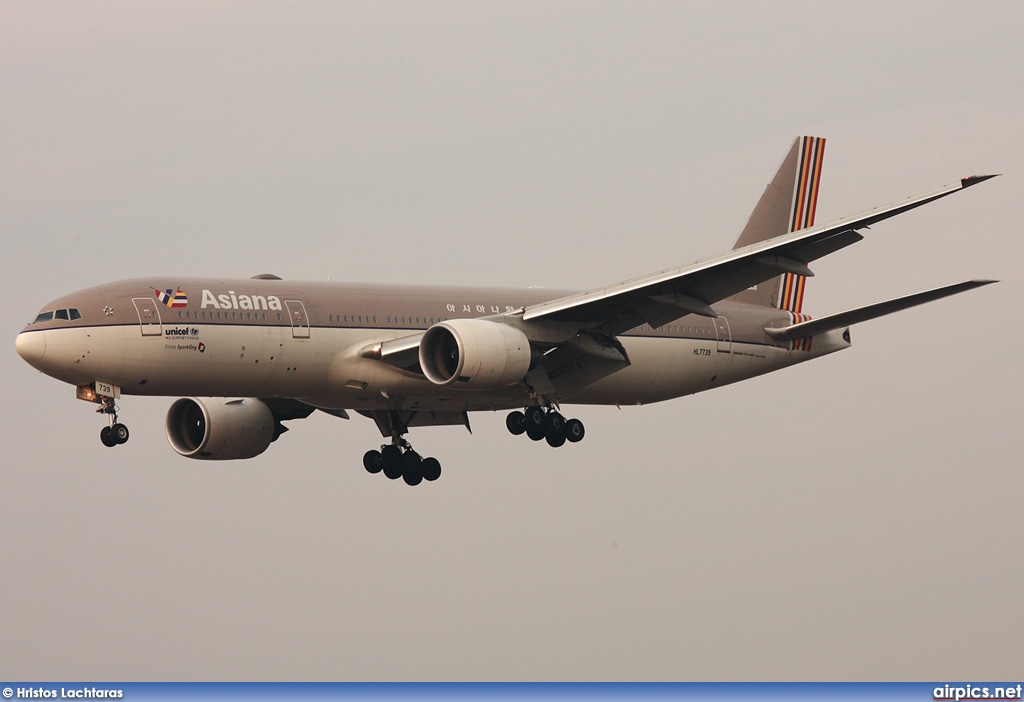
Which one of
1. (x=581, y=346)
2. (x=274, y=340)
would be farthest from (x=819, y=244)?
(x=274, y=340)

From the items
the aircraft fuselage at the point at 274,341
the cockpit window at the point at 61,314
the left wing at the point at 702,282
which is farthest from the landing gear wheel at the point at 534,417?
the cockpit window at the point at 61,314

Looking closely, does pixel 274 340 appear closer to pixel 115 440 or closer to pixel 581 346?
pixel 115 440

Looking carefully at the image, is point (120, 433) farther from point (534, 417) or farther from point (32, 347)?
point (534, 417)

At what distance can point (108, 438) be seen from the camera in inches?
1539

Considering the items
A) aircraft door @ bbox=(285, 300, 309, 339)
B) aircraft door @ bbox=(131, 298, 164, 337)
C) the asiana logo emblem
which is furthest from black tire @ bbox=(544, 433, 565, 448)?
aircraft door @ bbox=(131, 298, 164, 337)

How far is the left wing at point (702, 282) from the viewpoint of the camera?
37.3m

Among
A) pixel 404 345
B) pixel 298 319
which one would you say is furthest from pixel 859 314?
pixel 298 319

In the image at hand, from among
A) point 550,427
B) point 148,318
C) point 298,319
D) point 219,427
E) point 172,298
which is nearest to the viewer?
point 148,318

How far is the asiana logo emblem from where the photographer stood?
39469mm

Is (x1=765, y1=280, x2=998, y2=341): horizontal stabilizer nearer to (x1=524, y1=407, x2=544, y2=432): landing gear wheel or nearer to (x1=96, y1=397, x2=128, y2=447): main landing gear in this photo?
(x1=524, y1=407, x2=544, y2=432): landing gear wheel

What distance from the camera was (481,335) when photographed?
39781 mm

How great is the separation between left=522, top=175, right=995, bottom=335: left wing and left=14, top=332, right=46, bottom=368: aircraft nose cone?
38.3ft

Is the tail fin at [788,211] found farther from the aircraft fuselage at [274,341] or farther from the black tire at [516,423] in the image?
the black tire at [516,423]

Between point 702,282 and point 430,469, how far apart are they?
38.1ft
